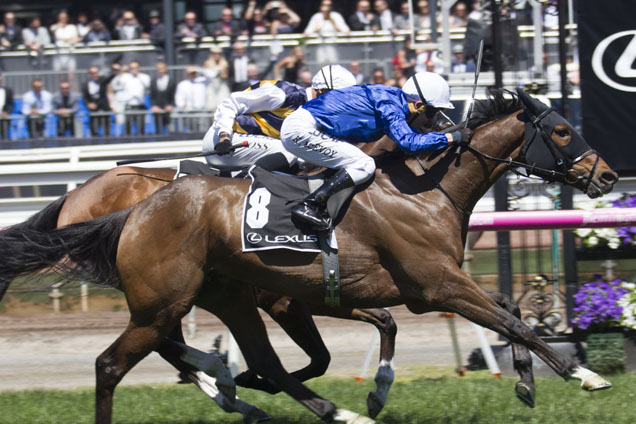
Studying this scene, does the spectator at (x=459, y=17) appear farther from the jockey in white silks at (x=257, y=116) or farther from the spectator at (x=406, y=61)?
the jockey in white silks at (x=257, y=116)

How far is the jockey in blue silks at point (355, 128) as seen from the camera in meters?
4.89

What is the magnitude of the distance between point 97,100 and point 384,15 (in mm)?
4583

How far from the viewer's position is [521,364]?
5.07m

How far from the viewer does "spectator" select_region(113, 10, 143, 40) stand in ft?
47.7

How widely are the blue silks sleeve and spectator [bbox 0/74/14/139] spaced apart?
9.02 m

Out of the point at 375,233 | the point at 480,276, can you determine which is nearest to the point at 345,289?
the point at 375,233

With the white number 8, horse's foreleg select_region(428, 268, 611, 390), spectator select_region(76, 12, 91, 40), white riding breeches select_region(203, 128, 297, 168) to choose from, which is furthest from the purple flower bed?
spectator select_region(76, 12, 91, 40)

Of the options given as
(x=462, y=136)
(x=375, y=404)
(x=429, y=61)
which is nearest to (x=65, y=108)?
(x=429, y=61)

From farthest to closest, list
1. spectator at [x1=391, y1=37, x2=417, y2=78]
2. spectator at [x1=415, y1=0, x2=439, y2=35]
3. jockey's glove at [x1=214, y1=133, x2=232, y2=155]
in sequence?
spectator at [x1=415, y1=0, x2=439, y2=35] → spectator at [x1=391, y1=37, x2=417, y2=78] → jockey's glove at [x1=214, y1=133, x2=232, y2=155]

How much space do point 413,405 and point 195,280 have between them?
1619 millimetres

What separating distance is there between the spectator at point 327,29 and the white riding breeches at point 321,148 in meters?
7.82

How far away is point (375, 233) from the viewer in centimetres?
496

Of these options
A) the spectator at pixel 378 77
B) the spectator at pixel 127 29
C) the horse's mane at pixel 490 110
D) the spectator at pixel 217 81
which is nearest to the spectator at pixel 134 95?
the spectator at pixel 217 81

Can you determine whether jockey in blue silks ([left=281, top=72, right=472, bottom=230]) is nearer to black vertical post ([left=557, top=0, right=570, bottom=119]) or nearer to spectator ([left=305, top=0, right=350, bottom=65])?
Result: black vertical post ([left=557, top=0, right=570, bottom=119])
